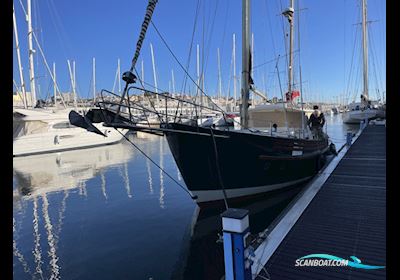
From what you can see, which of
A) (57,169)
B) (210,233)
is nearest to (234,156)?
(210,233)

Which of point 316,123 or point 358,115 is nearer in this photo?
point 316,123

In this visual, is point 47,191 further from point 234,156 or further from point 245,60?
point 245,60

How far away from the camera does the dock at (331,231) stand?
447 cm

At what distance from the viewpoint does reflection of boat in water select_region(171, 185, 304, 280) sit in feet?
19.1

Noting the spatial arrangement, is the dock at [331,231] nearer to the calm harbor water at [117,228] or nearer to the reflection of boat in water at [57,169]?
the calm harbor water at [117,228]

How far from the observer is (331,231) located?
571 centimetres

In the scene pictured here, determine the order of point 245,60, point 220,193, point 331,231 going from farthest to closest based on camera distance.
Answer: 1. point 245,60
2. point 220,193
3. point 331,231

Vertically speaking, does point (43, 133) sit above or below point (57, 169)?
above

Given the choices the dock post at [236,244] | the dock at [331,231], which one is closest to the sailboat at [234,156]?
the dock at [331,231]

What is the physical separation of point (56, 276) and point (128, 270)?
132 cm

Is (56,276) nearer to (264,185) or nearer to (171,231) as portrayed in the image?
(171,231)

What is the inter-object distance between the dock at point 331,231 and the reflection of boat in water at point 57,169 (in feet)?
→ 32.8

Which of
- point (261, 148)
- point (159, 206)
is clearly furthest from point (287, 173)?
point (159, 206)

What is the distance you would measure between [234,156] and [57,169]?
12.8 metres
